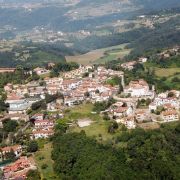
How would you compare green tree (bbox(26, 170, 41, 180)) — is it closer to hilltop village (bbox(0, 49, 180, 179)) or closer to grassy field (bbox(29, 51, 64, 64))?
hilltop village (bbox(0, 49, 180, 179))

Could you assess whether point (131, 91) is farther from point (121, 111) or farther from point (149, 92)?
point (121, 111)

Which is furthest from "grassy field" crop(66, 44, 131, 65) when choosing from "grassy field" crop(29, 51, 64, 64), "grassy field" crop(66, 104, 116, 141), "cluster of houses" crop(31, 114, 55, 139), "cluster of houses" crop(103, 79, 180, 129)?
"cluster of houses" crop(31, 114, 55, 139)

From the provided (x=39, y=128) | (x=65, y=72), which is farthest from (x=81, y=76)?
(x=39, y=128)

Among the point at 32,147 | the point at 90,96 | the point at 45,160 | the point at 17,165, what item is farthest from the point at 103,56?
the point at 17,165

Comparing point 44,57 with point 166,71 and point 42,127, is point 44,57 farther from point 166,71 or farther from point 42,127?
point 42,127

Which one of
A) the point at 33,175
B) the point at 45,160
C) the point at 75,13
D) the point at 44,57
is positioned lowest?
the point at 75,13
